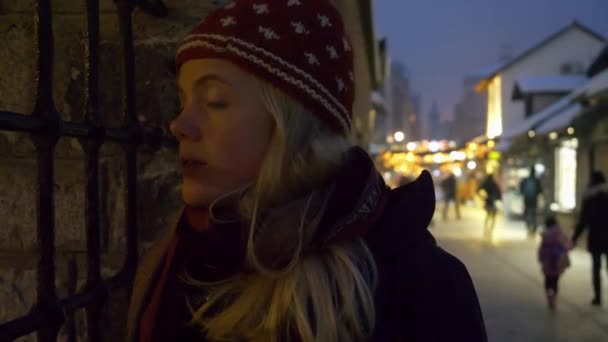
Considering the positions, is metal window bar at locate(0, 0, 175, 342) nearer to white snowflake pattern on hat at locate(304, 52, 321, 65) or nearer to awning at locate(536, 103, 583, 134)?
white snowflake pattern on hat at locate(304, 52, 321, 65)

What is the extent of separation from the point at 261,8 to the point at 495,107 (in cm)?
2712

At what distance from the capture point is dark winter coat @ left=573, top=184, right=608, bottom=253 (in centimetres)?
640

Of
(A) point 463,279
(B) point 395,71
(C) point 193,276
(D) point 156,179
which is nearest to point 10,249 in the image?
(D) point 156,179

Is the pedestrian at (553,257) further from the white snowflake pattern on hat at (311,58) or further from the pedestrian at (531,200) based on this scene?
the pedestrian at (531,200)

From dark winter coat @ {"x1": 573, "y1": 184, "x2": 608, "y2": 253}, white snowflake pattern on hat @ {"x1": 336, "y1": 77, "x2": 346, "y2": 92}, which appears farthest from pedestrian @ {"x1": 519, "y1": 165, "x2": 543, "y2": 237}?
white snowflake pattern on hat @ {"x1": 336, "y1": 77, "x2": 346, "y2": 92}

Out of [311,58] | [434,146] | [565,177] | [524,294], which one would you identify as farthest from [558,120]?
[311,58]

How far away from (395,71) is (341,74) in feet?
187

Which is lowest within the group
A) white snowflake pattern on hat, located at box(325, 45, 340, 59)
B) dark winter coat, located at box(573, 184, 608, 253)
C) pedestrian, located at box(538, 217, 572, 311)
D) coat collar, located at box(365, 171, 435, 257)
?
pedestrian, located at box(538, 217, 572, 311)

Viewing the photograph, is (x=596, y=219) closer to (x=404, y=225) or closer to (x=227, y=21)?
(x=404, y=225)

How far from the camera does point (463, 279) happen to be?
43.3 inches

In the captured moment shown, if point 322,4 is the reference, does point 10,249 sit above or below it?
below

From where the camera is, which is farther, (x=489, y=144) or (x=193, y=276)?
(x=489, y=144)

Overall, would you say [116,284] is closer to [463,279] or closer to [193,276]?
[193,276]

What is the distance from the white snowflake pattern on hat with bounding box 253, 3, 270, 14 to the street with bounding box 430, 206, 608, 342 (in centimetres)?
466
